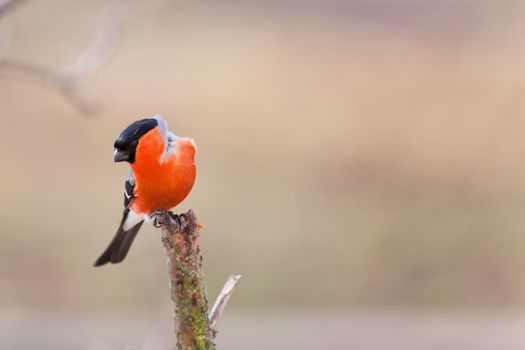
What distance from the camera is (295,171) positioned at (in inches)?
410

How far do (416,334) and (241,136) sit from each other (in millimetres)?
3000

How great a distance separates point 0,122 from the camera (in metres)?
10.2

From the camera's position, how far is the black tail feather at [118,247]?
419cm

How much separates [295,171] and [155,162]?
23.5 feet

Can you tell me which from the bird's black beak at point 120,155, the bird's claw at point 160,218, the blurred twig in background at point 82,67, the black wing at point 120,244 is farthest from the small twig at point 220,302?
the blurred twig in background at point 82,67

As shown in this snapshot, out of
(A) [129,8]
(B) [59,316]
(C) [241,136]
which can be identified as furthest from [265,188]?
(A) [129,8]

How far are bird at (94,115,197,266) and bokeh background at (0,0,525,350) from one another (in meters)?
4.88

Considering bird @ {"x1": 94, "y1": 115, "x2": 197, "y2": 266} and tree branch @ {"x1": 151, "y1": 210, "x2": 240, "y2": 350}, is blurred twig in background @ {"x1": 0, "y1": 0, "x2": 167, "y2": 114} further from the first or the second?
Result: tree branch @ {"x1": 151, "y1": 210, "x2": 240, "y2": 350}

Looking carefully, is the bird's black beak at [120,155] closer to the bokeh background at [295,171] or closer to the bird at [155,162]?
the bird at [155,162]

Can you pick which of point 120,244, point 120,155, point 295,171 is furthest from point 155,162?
point 295,171

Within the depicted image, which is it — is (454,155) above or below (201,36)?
below

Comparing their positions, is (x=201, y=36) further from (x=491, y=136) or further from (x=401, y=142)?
(x=491, y=136)

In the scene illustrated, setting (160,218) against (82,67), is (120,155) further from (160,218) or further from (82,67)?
(82,67)

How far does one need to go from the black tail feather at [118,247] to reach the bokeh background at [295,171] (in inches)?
157
